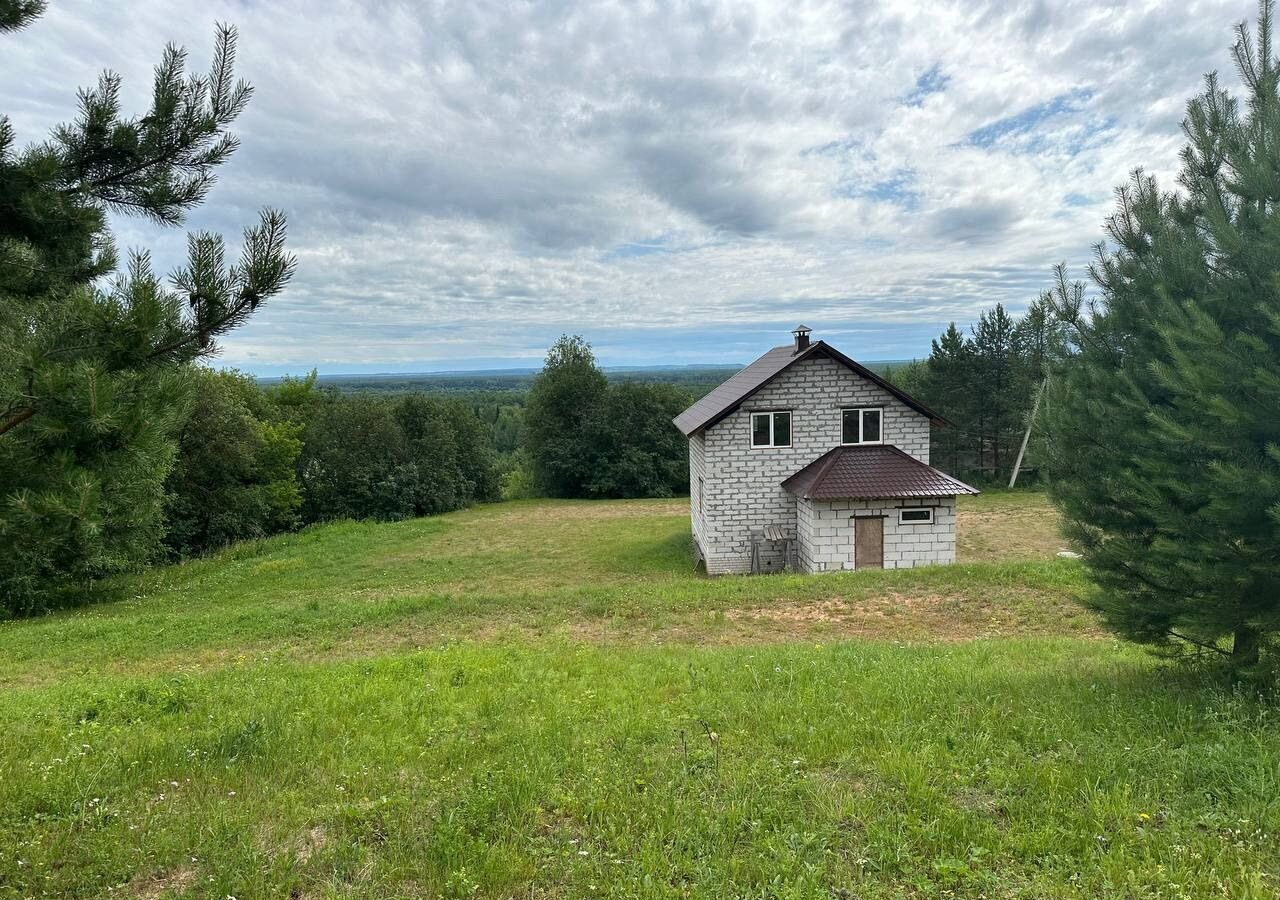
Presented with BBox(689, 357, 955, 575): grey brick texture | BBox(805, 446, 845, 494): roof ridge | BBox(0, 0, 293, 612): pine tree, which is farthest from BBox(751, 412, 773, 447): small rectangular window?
BBox(0, 0, 293, 612): pine tree

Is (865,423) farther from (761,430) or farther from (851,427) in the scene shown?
(761,430)

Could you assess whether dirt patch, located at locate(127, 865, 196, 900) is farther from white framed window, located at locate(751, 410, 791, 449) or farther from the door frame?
white framed window, located at locate(751, 410, 791, 449)

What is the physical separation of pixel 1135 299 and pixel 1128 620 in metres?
2.51

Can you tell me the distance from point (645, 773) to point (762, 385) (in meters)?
14.2

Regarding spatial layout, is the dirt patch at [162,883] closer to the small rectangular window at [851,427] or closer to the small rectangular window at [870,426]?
the small rectangular window at [851,427]

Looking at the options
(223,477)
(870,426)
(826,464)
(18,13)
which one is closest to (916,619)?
(826,464)

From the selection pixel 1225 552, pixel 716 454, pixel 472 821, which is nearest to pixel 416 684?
pixel 472 821

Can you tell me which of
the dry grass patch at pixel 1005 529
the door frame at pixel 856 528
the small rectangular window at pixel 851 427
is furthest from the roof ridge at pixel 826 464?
the dry grass patch at pixel 1005 529

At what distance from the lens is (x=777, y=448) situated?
18422 mm

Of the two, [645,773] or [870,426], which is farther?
[870,426]

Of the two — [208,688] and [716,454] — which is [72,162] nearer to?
[208,688]

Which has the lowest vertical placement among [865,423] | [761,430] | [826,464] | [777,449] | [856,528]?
[856,528]

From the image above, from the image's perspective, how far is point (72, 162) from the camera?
4188 mm

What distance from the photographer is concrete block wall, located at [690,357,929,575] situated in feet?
59.8
